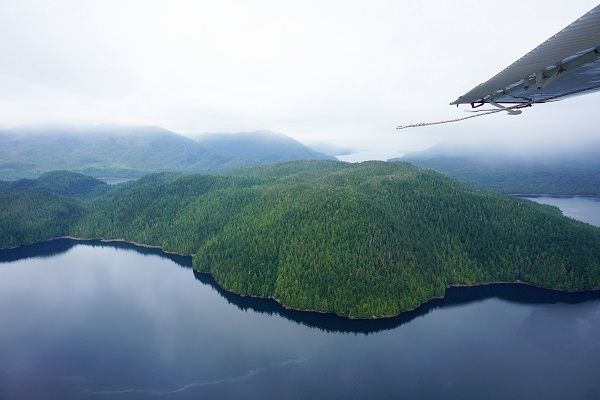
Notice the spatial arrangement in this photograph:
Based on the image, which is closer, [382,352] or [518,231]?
[382,352]

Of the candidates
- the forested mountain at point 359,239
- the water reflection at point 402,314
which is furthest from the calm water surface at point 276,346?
the forested mountain at point 359,239

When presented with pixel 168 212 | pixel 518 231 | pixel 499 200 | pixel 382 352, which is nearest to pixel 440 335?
pixel 382 352

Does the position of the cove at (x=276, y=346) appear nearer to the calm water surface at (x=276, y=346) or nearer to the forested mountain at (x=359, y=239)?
the calm water surface at (x=276, y=346)

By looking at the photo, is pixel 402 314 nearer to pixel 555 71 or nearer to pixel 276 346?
pixel 276 346

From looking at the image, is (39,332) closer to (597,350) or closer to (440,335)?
(440,335)

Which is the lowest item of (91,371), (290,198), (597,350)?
(597,350)

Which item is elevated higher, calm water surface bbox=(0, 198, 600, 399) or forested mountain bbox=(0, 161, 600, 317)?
forested mountain bbox=(0, 161, 600, 317)

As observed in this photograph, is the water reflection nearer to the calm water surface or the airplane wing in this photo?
the calm water surface

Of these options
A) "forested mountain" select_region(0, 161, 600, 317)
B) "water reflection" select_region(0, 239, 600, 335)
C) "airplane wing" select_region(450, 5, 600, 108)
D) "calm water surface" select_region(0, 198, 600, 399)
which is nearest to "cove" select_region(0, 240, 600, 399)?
"calm water surface" select_region(0, 198, 600, 399)
